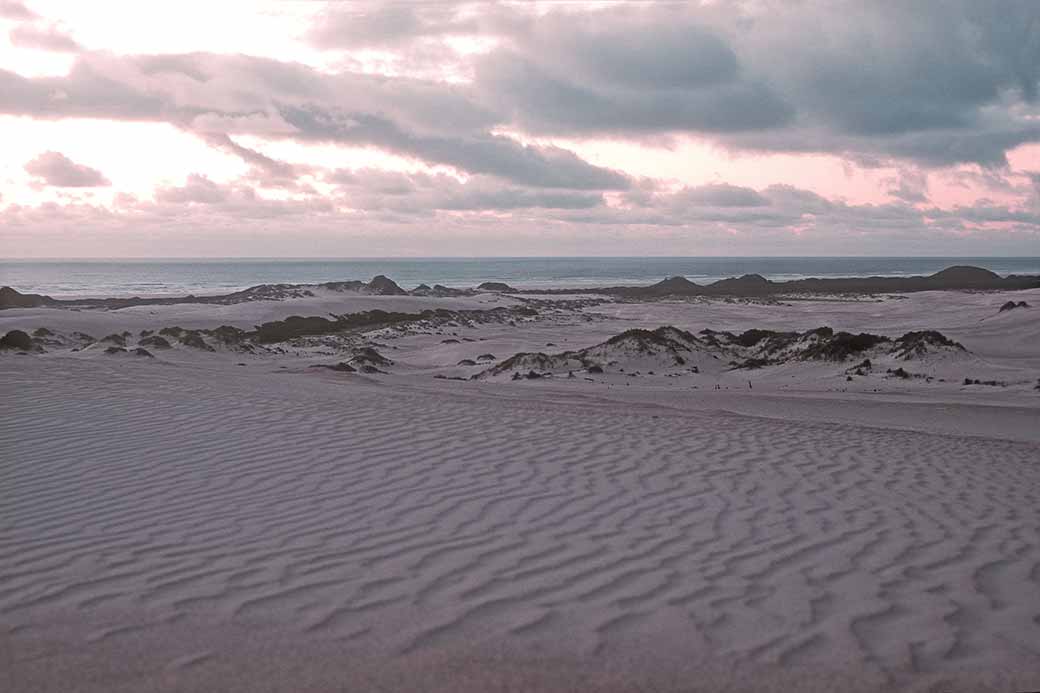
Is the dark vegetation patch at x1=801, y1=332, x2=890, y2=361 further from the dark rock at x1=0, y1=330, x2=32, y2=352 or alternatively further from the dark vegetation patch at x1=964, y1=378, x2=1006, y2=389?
the dark rock at x1=0, y1=330, x2=32, y2=352

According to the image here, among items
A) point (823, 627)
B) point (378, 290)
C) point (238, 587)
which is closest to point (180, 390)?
point (238, 587)

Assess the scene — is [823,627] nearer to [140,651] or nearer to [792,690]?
[792,690]

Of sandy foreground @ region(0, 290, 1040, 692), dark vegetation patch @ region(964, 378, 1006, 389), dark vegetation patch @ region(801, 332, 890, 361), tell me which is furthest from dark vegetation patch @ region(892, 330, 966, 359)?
sandy foreground @ region(0, 290, 1040, 692)

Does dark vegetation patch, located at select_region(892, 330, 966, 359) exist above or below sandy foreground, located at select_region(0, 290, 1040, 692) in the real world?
above

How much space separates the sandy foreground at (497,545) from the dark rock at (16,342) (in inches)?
406

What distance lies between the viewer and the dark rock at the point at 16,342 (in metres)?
22.1

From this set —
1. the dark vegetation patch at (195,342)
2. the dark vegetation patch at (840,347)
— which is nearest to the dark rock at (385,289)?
the dark vegetation patch at (195,342)

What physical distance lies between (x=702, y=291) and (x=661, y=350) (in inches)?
1905

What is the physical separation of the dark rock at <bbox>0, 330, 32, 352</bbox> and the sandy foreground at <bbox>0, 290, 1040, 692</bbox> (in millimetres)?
10307

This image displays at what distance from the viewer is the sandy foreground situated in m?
3.85

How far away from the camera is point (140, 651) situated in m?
3.93

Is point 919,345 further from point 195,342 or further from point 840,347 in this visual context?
point 195,342

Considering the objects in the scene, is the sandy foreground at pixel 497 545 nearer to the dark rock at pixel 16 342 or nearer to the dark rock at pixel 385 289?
the dark rock at pixel 16 342

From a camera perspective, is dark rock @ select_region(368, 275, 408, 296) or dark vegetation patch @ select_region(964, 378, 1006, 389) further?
dark rock @ select_region(368, 275, 408, 296)
